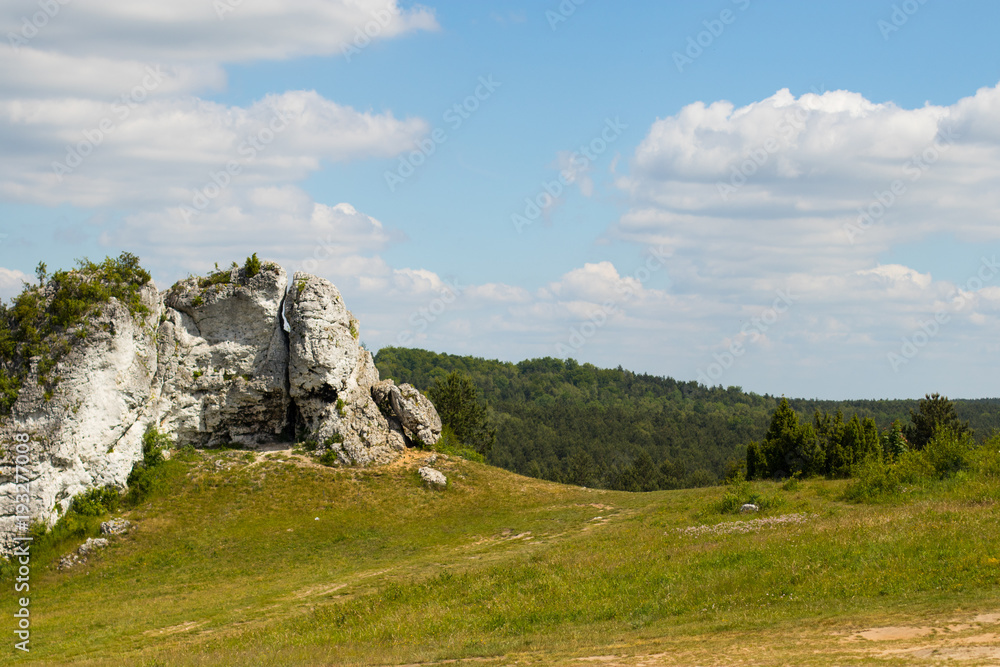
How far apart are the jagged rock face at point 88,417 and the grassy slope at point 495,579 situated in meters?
2.72

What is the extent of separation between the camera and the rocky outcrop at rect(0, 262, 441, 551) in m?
38.4

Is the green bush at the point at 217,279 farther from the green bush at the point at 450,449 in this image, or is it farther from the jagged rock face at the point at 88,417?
the green bush at the point at 450,449

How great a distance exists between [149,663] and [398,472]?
2347 cm

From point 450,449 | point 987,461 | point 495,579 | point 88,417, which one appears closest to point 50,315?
point 88,417

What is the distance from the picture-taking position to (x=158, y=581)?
29.7m

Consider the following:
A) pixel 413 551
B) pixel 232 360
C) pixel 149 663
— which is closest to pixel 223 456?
pixel 232 360

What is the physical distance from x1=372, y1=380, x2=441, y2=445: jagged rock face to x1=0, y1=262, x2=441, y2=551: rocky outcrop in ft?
0.22

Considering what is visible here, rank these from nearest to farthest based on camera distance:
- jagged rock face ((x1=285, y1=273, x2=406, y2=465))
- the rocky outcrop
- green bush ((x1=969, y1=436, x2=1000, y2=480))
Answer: green bush ((x1=969, y1=436, x2=1000, y2=480)) < the rocky outcrop < jagged rock face ((x1=285, y1=273, x2=406, y2=465))

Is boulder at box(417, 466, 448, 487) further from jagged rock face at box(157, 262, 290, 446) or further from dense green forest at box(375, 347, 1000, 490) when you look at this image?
dense green forest at box(375, 347, 1000, 490)

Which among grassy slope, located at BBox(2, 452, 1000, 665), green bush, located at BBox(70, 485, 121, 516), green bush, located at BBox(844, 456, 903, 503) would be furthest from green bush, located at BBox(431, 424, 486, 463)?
green bush, located at BBox(844, 456, 903, 503)

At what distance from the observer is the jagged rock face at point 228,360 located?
134ft

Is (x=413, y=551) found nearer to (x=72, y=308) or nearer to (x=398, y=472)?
(x=398, y=472)

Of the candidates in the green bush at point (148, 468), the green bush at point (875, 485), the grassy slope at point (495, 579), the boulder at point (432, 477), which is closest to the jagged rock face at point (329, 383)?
the boulder at point (432, 477)

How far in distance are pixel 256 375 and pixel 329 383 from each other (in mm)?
4047
